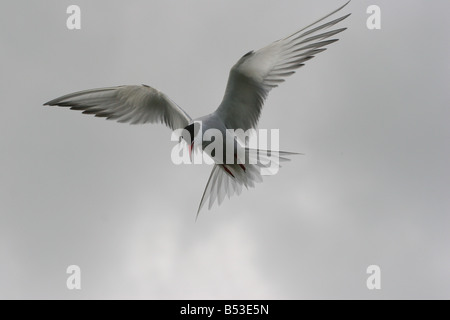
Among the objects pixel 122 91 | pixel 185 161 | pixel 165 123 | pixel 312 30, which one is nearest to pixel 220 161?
pixel 185 161

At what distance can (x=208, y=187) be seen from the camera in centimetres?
718

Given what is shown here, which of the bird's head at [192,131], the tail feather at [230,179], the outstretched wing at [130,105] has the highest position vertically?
the outstretched wing at [130,105]

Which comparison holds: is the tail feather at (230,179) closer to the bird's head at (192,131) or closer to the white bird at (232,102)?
the white bird at (232,102)

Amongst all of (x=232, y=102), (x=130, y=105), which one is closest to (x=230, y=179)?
(x=232, y=102)

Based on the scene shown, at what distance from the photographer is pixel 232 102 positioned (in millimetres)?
6902

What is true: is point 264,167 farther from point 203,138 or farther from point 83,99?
point 83,99

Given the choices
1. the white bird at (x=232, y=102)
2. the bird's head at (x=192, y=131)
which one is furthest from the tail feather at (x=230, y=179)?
the bird's head at (x=192, y=131)

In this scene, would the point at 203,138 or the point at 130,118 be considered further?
the point at 130,118

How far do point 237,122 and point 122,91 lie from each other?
58.1 inches

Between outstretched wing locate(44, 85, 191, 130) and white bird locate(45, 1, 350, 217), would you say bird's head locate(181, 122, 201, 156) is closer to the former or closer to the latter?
white bird locate(45, 1, 350, 217)

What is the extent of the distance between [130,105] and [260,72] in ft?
5.61

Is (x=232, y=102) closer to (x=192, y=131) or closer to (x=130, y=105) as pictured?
(x=192, y=131)

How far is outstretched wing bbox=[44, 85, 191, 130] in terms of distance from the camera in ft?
22.0

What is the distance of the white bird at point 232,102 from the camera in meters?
6.50
